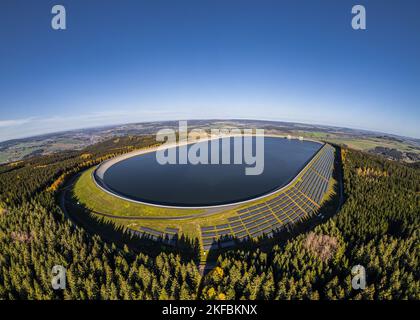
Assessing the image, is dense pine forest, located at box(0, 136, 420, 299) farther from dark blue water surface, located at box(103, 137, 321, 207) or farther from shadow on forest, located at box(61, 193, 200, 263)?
dark blue water surface, located at box(103, 137, 321, 207)

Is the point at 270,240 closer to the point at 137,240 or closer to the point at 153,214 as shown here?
the point at 153,214

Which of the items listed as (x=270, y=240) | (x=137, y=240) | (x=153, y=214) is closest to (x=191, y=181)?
(x=153, y=214)

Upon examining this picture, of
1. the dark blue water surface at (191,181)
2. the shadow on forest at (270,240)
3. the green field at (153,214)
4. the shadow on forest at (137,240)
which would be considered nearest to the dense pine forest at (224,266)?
the shadow on forest at (137,240)

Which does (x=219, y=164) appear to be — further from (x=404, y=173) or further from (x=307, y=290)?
(x=404, y=173)

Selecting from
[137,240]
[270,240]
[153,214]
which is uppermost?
[153,214]

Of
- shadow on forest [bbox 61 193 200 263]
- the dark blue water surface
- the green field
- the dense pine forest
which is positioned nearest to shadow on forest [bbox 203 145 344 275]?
the dense pine forest

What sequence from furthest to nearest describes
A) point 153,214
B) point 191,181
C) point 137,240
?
point 191,181 → point 153,214 → point 137,240

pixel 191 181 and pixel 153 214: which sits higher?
pixel 191 181

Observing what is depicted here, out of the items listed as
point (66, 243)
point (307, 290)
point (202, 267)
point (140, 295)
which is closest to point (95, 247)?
point (66, 243)
